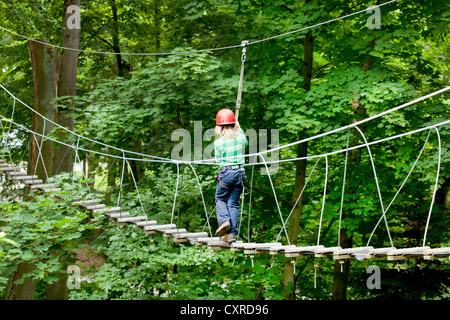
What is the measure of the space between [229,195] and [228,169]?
0.72ft

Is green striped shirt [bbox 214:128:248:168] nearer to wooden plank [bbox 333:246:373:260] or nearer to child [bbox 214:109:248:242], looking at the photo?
child [bbox 214:109:248:242]

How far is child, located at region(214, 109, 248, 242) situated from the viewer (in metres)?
3.54

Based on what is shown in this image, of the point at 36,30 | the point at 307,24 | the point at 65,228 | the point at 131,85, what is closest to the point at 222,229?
the point at 65,228

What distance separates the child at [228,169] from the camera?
354cm

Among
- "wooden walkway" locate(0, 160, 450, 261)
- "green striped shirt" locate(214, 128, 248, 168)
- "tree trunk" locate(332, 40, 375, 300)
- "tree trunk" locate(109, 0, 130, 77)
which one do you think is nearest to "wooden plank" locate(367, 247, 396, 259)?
"wooden walkway" locate(0, 160, 450, 261)

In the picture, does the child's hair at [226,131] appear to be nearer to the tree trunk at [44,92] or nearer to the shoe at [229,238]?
the shoe at [229,238]

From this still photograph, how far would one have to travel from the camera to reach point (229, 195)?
12.3 ft

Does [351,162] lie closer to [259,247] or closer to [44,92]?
[259,247]

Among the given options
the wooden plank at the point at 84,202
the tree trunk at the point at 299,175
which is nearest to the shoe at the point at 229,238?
the wooden plank at the point at 84,202

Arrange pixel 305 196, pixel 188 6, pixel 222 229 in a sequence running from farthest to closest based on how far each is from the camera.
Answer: pixel 305 196
pixel 188 6
pixel 222 229

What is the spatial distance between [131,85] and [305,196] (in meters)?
3.09
